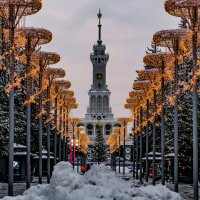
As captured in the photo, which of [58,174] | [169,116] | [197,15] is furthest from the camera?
[169,116]

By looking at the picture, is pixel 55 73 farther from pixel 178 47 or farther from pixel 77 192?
pixel 77 192

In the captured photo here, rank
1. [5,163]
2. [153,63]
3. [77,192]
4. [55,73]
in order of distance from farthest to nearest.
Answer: [5,163]
[55,73]
[153,63]
[77,192]

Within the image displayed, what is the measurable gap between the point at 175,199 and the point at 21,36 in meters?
16.8

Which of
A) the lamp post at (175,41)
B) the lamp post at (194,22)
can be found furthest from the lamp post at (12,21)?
the lamp post at (175,41)

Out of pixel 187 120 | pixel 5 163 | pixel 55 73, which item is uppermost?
pixel 55 73

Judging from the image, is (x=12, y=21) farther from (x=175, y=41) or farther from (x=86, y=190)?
(x=86, y=190)

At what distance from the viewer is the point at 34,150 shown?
58.4 metres

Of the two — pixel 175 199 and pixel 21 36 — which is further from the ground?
pixel 21 36

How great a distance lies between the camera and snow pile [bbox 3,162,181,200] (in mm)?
11688

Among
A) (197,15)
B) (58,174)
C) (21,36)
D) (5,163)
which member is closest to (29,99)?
(21,36)

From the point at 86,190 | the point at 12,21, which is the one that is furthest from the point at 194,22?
the point at 86,190

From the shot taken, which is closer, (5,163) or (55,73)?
(55,73)

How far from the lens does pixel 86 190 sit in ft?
39.0

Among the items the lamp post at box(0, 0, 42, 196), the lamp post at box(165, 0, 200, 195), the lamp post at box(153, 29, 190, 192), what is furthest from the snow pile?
the lamp post at box(153, 29, 190, 192)
